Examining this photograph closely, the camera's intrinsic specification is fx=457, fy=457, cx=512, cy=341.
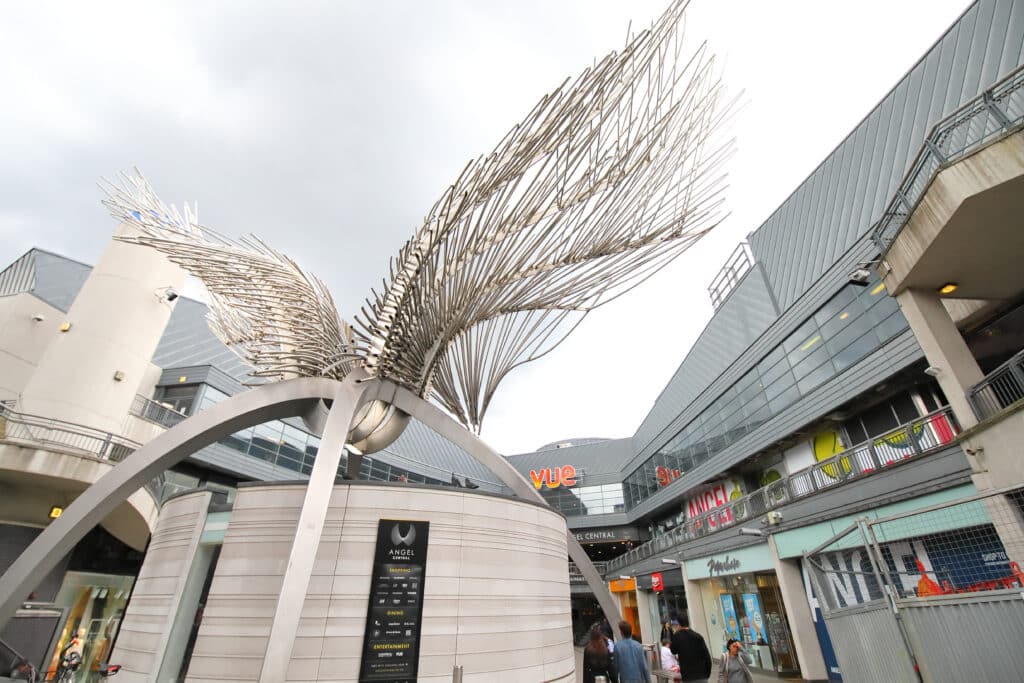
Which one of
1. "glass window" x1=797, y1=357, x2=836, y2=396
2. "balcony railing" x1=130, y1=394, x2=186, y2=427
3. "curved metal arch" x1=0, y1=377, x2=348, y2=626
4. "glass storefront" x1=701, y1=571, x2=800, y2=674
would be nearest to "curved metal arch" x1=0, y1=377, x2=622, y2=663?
"curved metal arch" x1=0, y1=377, x2=348, y2=626

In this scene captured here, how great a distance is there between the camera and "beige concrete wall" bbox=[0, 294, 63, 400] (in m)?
17.0

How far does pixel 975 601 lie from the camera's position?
3.56 meters

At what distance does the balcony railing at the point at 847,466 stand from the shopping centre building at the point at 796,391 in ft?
0.22

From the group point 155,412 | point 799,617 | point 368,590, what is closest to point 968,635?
point 368,590

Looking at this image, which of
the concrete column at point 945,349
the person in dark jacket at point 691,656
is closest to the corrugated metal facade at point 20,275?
the person in dark jacket at point 691,656

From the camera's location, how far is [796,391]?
17.0m

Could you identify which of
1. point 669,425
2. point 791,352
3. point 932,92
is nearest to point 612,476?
point 669,425

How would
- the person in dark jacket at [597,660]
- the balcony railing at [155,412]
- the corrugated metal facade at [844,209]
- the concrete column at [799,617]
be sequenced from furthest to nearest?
the balcony railing at [155,412]
the concrete column at [799,617]
the corrugated metal facade at [844,209]
the person in dark jacket at [597,660]

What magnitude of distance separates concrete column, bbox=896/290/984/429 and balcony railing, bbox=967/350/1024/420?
0.46 ft

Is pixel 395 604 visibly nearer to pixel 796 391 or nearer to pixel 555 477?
pixel 796 391

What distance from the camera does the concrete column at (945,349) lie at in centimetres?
775

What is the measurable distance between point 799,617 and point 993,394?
422 inches

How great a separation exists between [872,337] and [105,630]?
26.8 m

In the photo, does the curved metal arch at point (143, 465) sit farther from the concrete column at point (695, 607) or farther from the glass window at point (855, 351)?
the concrete column at point (695, 607)
